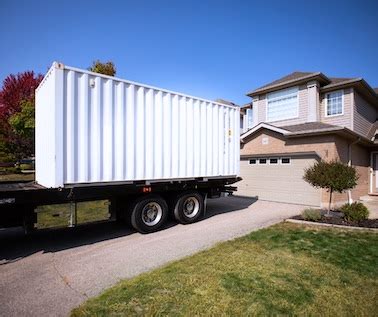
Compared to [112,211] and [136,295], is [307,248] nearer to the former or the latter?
[136,295]

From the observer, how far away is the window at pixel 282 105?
1689cm

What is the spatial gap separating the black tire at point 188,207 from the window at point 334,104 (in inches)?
450

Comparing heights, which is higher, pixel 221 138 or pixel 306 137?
pixel 306 137

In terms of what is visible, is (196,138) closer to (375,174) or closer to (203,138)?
(203,138)

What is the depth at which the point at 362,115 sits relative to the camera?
16.3 metres

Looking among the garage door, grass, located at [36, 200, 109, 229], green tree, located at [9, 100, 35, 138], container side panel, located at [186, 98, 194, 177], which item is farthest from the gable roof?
green tree, located at [9, 100, 35, 138]

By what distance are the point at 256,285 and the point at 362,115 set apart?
16244mm

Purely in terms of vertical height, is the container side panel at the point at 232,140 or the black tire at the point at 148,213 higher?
the container side panel at the point at 232,140

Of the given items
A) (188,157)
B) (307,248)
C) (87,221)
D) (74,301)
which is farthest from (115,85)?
(307,248)

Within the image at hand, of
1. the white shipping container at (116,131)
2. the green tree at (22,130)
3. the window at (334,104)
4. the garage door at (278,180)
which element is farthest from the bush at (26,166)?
the window at (334,104)

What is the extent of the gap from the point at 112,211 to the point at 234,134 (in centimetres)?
516

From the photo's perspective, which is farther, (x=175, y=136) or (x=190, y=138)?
(x=190, y=138)

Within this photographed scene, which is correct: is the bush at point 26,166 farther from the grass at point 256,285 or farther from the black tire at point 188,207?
the grass at point 256,285

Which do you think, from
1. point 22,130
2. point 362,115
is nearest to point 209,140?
point 362,115
